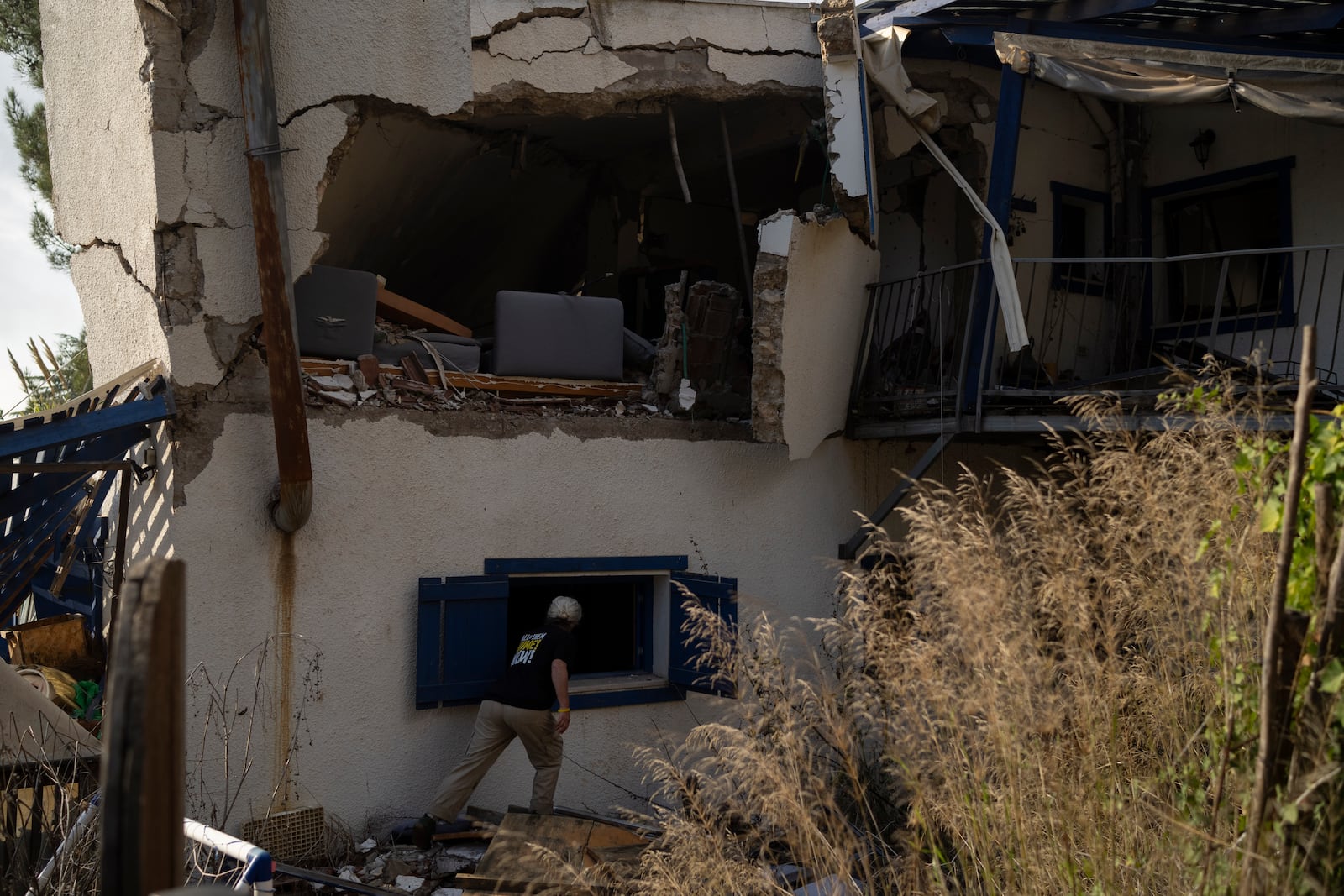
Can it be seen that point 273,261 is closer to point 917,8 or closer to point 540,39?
point 540,39

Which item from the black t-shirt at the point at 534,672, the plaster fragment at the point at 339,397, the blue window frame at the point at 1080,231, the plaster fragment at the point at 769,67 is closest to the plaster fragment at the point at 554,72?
the plaster fragment at the point at 769,67

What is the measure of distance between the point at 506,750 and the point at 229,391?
261 centimetres

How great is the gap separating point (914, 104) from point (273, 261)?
166 inches

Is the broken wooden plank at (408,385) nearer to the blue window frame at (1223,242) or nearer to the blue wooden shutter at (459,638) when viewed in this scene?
the blue wooden shutter at (459,638)

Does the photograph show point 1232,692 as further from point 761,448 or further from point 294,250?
point 294,250

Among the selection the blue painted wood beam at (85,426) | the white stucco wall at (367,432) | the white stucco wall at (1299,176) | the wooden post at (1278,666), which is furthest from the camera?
the white stucco wall at (1299,176)

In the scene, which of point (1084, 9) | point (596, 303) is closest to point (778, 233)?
point (596, 303)

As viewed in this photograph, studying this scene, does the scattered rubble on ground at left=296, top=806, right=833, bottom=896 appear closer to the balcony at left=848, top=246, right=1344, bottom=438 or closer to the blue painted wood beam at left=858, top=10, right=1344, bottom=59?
the balcony at left=848, top=246, right=1344, bottom=438

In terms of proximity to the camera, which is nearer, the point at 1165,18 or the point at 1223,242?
the point at 1165,18

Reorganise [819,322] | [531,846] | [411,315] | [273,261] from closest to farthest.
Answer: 1. [531,846]
2. [273,261]
3. [411,315]
4. [819,322]

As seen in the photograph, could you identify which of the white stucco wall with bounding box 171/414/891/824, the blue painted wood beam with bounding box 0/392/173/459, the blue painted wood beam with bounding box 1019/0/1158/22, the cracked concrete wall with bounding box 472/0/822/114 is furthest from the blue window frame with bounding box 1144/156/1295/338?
the blue painted wood beam with bounding box 0/392/173/459

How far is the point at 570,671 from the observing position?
7164mm

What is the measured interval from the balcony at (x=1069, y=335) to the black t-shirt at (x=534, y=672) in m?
2.74

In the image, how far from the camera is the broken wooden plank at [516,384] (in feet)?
21.1
